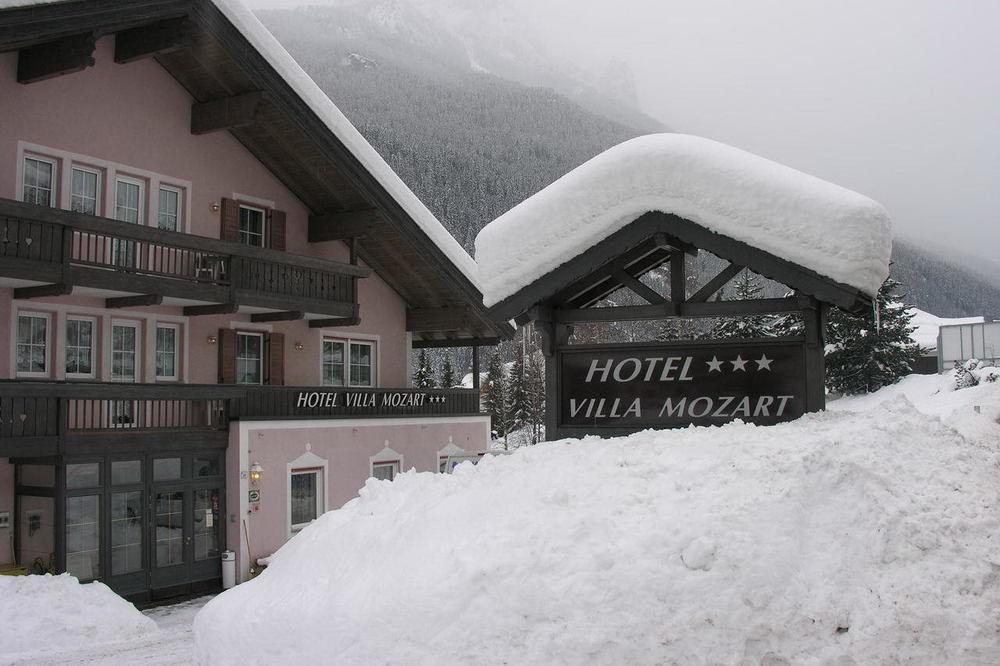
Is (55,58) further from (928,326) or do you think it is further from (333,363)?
(928,326)

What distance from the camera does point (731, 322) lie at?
40531mm

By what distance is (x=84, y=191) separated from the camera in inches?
722

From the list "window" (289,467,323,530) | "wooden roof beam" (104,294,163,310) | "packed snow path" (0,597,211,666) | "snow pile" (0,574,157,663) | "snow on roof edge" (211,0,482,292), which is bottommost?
"packed snow path" (0,597,211,666)

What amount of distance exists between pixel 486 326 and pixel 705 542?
19.3 metres

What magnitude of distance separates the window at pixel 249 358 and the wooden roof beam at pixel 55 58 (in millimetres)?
6999

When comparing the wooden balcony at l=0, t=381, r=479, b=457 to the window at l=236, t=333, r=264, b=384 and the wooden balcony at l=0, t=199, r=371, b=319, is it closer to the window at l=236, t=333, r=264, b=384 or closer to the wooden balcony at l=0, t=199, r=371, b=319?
the window at l=236, t=333, r=264, b=384

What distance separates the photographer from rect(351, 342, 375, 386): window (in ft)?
80.6

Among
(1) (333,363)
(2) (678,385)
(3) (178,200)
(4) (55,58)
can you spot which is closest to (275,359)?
(1) (333,363)

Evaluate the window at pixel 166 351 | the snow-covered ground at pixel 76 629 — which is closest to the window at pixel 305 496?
the window at pixel 166 351

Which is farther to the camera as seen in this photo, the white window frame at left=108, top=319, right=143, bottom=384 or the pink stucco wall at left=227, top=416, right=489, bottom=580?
the pink stucco wall at left=227, top=416, right=489, bottom=580

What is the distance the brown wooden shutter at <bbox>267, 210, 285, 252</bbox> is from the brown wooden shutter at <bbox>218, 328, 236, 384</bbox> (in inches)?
102

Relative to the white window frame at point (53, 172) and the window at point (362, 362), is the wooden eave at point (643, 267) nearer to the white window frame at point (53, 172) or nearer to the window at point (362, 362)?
the white window frame at point (53, 172)

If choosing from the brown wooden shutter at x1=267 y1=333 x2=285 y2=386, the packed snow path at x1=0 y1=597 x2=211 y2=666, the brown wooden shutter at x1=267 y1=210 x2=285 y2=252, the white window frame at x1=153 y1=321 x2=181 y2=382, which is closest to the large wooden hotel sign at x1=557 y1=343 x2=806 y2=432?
the packed snow path at x1=0 y1=597 x2=211 y2=666

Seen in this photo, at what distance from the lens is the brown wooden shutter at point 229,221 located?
68.7 feet
